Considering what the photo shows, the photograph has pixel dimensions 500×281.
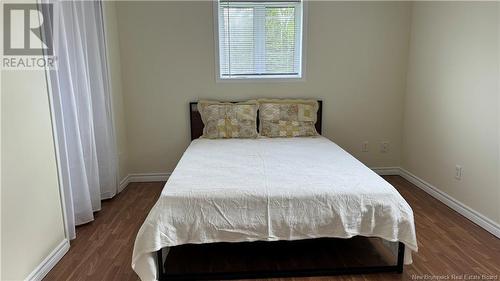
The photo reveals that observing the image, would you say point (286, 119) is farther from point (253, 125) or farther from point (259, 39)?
point (259, 39)

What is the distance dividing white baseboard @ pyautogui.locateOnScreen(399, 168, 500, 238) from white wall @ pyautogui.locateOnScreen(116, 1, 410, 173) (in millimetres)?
534

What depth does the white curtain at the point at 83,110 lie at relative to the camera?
2.48m

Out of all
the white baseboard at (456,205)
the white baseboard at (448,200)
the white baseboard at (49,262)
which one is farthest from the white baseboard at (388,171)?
the white baseboard at (49,262)

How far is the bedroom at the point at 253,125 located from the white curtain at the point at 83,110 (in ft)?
0.04

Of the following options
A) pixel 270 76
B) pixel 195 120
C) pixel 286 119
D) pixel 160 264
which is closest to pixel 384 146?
pixel 286 119

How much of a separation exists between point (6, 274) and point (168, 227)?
87 centimetres

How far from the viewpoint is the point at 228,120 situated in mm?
3611

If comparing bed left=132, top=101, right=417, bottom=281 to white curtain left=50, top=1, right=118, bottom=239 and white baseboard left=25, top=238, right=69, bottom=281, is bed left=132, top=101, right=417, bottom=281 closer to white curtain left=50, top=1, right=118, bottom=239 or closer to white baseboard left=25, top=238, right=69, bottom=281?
white baseboard left=25, top=238, right=69, bottom=281

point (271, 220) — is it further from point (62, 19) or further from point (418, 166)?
point (418, 166)

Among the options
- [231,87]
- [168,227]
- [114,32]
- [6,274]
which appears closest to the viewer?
[6,274]

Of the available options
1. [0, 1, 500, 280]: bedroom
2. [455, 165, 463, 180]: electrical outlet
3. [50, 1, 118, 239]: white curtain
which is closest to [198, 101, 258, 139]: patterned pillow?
[0, 1, 500, 280]: bedroom

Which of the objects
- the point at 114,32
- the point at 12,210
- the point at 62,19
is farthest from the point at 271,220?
the point at 114,32

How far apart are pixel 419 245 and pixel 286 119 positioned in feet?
5.70

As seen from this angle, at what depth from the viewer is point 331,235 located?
2146mm
